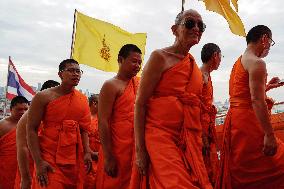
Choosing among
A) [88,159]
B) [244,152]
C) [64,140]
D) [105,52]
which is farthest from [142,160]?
[105,52]

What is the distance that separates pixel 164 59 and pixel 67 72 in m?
1.92

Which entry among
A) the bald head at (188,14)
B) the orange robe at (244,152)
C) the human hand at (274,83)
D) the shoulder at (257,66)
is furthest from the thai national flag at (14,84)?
the bald head at (188,14)

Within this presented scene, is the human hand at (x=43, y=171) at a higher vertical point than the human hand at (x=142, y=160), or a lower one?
lower

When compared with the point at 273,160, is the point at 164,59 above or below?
above

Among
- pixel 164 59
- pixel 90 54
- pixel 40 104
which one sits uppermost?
pixel 90 54

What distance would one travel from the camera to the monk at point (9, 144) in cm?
662

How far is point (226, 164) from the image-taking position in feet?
14.6

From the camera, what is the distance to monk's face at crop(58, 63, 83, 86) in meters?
5.07

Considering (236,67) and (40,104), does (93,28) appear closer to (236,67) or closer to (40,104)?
(40,104)

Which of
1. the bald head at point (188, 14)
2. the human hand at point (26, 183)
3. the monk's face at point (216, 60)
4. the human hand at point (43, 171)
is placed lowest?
the human hand at point (26, 183)

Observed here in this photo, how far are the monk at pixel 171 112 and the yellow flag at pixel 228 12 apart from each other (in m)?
2.90

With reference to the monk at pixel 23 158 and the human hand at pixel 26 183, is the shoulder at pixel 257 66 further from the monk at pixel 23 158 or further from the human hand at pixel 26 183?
the human hand at pixel 26 183

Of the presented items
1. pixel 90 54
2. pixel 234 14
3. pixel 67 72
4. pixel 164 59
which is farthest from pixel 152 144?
pixel 90 54

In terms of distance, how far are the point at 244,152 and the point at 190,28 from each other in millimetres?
1516
